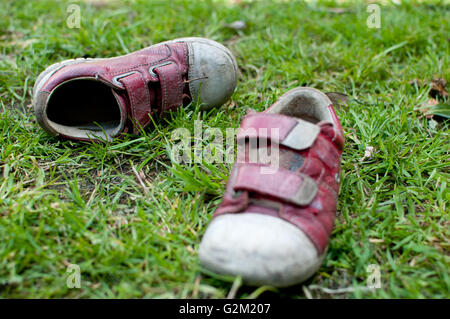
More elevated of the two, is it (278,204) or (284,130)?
(284,130)

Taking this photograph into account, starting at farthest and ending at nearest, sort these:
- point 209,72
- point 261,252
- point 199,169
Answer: point 209,72 < point 199,169 < point 261,252

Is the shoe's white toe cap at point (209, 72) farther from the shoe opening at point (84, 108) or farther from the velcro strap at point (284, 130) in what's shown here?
the velcro strap at point (284, 130)

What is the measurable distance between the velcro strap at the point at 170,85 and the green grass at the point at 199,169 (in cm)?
7

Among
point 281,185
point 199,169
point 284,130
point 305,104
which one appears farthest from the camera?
point 199,169

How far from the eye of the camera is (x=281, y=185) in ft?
4.78

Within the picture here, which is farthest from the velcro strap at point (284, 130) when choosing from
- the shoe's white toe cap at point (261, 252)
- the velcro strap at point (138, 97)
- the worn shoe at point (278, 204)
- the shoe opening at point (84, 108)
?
the shoe opening at point (84, 108)

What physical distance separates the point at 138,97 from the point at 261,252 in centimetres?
105

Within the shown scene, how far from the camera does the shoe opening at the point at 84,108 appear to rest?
2119mm

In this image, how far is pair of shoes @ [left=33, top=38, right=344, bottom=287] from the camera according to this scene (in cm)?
136

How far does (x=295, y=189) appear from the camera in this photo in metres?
1.45

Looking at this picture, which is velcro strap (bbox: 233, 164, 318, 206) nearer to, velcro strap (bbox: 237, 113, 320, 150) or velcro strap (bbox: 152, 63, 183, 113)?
velcro strap (bbox: 237, 113, 320, 150)

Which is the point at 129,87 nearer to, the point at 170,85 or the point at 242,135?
the point at 170,85

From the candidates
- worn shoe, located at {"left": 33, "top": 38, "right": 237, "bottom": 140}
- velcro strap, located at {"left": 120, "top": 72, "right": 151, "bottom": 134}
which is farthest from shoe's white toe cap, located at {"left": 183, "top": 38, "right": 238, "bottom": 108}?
velcro strap, located at {"left": 120, "top": 72, "right": 151, "bottom": 134}

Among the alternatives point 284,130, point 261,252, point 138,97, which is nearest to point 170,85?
point 138,97
